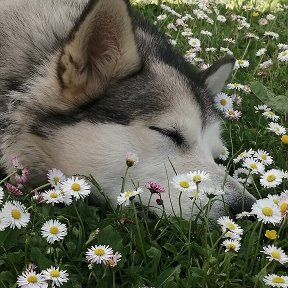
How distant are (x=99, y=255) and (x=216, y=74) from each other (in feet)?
5.90

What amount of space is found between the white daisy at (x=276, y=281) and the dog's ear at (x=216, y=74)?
1.53 meters

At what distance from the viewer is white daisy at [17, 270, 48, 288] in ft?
5.82

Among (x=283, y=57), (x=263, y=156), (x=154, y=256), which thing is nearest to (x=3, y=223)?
(x=154, y=256)

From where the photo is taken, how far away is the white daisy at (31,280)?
1.77m

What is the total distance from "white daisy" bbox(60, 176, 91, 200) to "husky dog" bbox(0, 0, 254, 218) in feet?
1.10

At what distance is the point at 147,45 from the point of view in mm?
Result: 3084

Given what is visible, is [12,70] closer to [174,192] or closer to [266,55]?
[174,192]

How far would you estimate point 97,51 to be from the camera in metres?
2.68

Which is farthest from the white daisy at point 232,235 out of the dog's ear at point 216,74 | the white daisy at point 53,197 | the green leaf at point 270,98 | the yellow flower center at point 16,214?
the green leaf at point 270,98

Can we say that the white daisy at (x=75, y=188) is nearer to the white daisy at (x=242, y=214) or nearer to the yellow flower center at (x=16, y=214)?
the yellow flower center at (x=16, y=214)

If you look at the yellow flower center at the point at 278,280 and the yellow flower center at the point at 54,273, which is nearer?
the yellow flower center at the point at 54,273

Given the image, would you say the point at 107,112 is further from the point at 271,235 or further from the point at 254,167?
the point at 271,235

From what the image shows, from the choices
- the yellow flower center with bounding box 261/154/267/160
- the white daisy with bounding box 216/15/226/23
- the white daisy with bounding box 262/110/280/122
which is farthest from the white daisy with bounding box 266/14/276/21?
the yellow flower center with bounding box 261/154/267/160

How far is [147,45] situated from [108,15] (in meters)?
0.60
